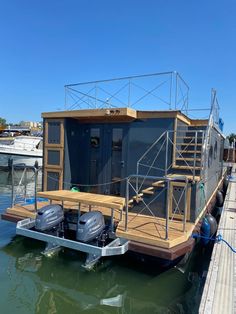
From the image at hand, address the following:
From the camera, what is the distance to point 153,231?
5066 millimetres

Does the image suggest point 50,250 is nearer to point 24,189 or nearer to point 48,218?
point 48,218

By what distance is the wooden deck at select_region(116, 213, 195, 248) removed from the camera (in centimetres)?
462

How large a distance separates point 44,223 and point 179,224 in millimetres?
2588

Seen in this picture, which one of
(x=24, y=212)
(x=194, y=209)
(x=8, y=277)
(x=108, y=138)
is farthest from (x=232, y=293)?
(x=108, y=138)

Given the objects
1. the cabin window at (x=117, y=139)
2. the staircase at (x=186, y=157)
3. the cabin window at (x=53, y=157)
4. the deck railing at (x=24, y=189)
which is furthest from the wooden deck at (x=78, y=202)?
the cabin window at (x=117, y=139)

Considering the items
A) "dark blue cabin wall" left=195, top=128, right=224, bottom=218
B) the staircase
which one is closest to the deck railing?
the staircase

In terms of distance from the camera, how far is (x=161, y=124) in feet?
21.9

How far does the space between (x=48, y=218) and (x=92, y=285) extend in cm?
145

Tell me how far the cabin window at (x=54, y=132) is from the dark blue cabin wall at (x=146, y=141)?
1.97 m

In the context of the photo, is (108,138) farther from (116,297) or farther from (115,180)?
(116,297)

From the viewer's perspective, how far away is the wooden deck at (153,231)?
462 cm

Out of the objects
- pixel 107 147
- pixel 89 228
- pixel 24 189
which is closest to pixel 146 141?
pixel 107 147

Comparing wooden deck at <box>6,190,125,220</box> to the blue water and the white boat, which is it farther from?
the white boat

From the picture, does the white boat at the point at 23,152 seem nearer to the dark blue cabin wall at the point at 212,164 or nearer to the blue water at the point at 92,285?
the dark blue cabin wall at the point at 212,164
